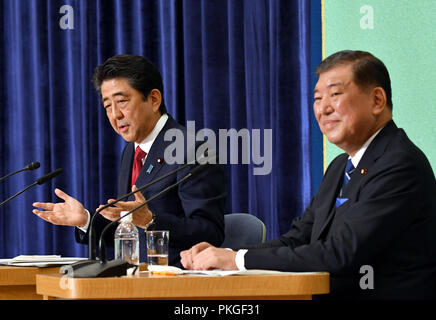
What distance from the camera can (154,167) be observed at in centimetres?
280

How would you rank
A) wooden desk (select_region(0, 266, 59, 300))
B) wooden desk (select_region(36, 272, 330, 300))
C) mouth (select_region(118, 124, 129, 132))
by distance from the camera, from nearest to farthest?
wooden desk (select_region(36, 272, 330, 300)) → wooden desk (select_region(0, 266, 59, 300)) → mouth (select_region(118, 124, 129, 132))

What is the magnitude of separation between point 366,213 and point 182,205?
1.06m

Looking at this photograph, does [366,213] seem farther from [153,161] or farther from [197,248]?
[153,161]

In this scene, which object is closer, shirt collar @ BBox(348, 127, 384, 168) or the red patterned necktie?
shirt collar @ BBox(348, 127, 384, 168)

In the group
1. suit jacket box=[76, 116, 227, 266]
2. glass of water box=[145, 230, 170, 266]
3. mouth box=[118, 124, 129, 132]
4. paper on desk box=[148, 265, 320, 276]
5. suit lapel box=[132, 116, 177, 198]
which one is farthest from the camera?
mouth box=[118, 124, 129, 132]

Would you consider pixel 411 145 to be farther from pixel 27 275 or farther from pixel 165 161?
pixel 27 275

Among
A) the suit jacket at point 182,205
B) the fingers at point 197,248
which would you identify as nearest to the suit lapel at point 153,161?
the suit jacket at point 182,205

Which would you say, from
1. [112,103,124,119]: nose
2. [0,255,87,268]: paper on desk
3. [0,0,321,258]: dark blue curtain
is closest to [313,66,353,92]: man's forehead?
[112,103,124,119]: nose

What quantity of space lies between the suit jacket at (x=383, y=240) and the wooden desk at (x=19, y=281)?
812 mm

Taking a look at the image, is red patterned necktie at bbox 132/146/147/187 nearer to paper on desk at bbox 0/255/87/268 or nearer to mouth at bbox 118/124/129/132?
mouth at bbox 118/124/129/132

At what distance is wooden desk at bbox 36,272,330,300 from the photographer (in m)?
1.56

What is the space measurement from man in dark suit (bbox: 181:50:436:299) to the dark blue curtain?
1.69 metres

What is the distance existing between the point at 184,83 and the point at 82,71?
668 mm

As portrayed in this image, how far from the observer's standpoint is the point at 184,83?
4.12 m
